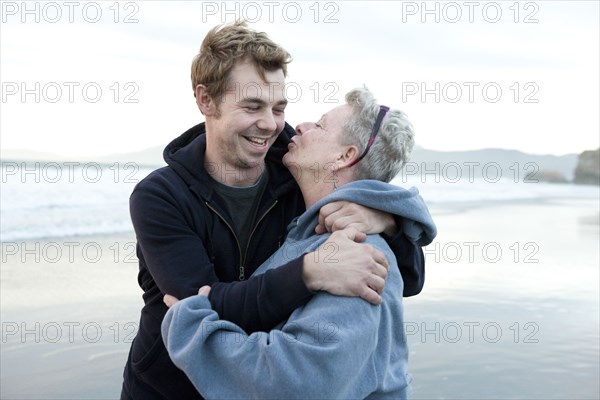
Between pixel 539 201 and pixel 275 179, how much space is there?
64.4 ft

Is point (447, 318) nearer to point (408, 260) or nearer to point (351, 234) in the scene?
point (408, 260)

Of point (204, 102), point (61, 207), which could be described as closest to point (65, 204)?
point (61, 207)

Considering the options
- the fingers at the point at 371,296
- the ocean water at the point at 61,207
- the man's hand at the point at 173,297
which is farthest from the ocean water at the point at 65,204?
the fingers at the point at 371,296

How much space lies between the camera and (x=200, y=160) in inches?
101

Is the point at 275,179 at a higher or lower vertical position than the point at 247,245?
higher

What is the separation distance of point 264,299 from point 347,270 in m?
0.25

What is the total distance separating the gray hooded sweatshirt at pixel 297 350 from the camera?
6.33ft

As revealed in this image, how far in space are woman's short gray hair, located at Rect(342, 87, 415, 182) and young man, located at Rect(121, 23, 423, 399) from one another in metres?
0.17

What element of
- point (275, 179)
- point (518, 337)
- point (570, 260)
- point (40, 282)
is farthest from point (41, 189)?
point (275, 179)

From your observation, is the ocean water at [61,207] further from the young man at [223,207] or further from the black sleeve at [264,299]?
the black sleeve at [264,299]

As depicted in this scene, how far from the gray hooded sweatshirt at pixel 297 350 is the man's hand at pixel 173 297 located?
37mm

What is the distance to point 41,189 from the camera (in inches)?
627

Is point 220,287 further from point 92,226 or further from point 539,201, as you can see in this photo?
point 539,201

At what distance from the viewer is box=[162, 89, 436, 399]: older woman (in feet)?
6.37
